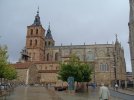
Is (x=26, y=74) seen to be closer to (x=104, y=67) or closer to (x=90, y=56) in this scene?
(x=90, y=56)

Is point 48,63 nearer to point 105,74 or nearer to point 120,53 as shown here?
point 105,74

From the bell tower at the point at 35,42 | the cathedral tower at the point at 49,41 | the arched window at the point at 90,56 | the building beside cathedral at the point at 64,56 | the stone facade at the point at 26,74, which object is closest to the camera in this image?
the stone facade at the point at 26,74

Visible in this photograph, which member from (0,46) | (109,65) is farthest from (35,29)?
(0,46)

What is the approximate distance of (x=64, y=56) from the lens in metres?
80.6

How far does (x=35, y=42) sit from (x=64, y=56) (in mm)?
20264

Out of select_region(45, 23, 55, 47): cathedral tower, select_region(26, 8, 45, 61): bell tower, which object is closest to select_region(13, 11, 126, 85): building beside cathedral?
select_region(26, 8, 45, 61): bell tower

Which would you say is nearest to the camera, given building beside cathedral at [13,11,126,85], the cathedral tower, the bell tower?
building beside cathedral at [13,11,126,85]

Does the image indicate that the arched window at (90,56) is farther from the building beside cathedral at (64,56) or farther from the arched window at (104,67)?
the arched window at (104,67)

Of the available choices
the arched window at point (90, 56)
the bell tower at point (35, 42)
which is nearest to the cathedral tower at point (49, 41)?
the bell tower at point (35, 42)

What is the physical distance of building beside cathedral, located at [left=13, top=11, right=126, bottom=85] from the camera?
80.8 metres

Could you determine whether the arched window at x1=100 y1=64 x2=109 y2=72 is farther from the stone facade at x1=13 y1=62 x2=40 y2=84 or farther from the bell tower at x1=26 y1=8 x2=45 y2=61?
the bell tower at x1=26 y1=8 x2=45 y2=61

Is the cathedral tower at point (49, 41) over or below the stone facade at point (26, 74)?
over

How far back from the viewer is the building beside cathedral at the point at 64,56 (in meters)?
80.8

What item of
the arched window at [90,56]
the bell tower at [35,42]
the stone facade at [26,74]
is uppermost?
the bell tower at [35,42]
